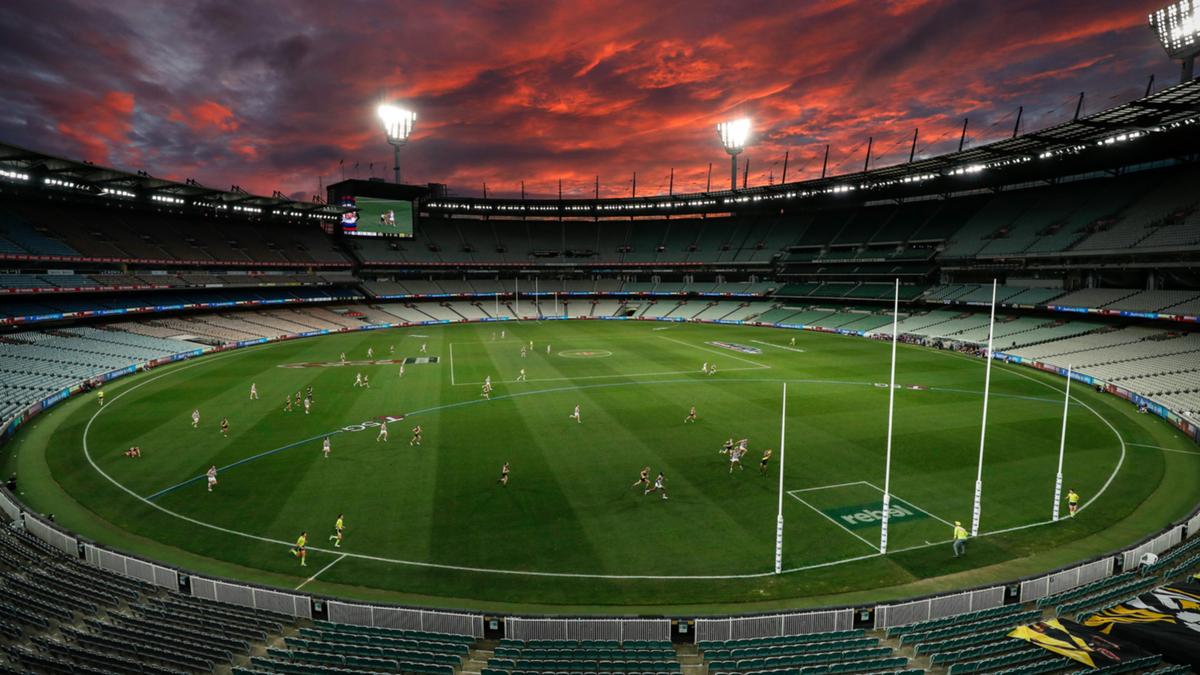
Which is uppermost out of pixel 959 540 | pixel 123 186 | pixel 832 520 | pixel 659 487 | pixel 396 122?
pixel 396 122

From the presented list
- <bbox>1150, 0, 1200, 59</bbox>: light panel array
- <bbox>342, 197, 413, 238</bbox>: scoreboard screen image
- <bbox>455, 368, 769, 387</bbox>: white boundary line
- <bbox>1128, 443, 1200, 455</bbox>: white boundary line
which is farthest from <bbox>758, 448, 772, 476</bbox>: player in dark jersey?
<bbox>342, 197, 413, 238</bbox>: scoreboard screen image

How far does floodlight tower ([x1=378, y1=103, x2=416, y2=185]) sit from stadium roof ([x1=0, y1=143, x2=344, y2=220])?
15850 millimetres

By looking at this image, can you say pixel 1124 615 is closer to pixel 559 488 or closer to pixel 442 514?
pixel 559 488

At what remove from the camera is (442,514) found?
2364 cm

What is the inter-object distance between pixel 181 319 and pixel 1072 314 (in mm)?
109848

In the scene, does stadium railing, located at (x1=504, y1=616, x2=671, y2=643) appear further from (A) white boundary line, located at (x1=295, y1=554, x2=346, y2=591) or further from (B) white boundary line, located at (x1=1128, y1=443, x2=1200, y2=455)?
(B) white boundary line, located at (x1=1128, y1=443, x2=1200, y2=455)

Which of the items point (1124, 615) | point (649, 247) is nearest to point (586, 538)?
point (1124, 615)

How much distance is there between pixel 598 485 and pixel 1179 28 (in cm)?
6070

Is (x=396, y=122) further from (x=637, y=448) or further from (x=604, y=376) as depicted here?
(x=637, y=448)

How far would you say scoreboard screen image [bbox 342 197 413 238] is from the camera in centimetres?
10294

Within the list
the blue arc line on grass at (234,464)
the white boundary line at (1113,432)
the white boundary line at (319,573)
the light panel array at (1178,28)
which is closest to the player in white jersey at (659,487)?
the white boundary line at (319,573)

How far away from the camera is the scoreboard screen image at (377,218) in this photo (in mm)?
102938

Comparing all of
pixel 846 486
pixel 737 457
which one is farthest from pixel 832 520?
pixel 737 457

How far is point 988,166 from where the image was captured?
65812mm
